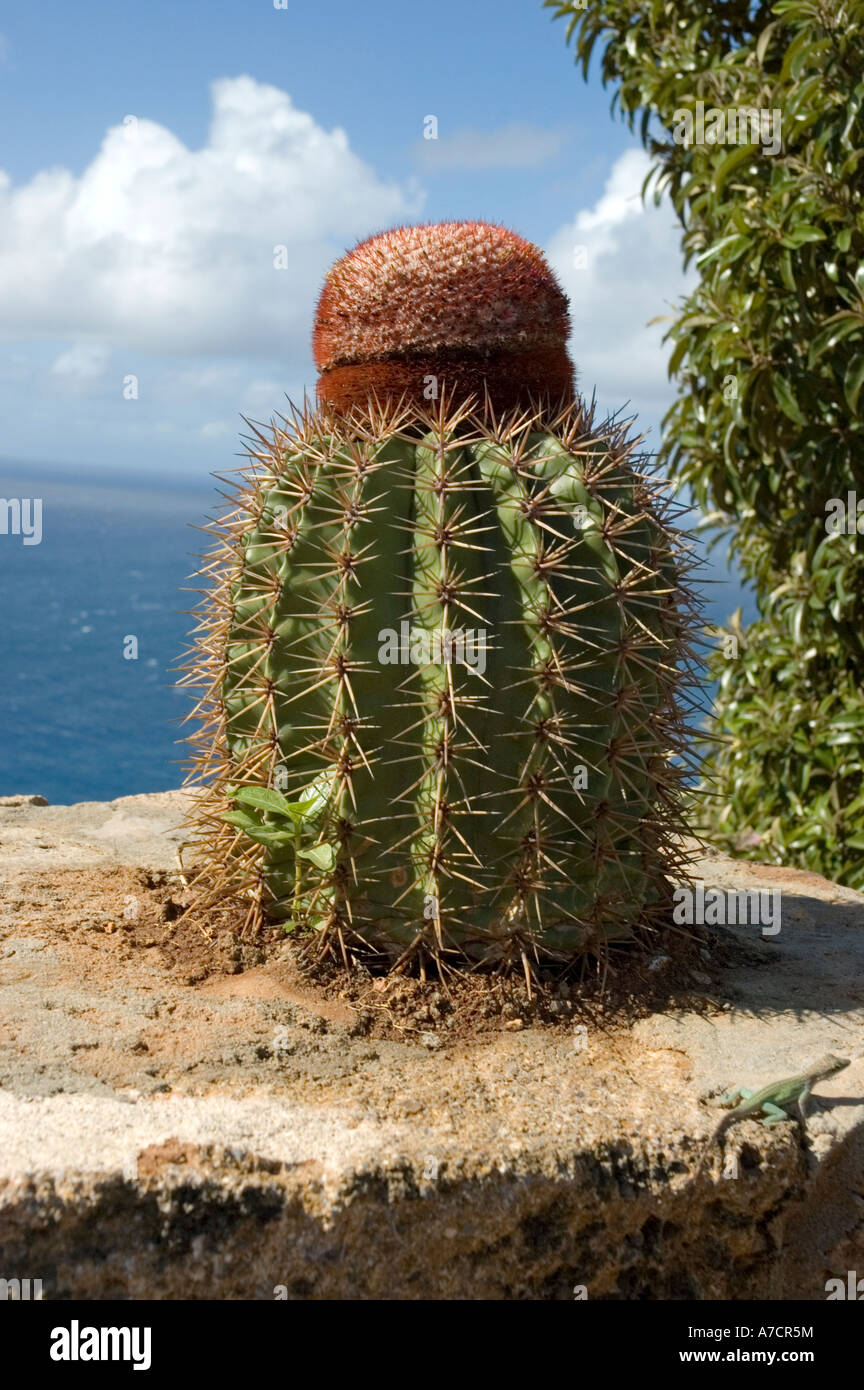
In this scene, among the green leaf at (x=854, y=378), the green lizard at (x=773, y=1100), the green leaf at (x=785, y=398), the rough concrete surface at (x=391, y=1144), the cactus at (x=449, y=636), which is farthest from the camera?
the green leaf at (x=785, y=398)

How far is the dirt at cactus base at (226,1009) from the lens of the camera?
224 cm

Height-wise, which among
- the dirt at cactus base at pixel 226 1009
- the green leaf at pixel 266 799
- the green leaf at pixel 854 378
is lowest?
the dirt at cactus base at pixel 226 1009

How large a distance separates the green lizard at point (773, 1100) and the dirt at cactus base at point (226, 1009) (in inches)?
11.4

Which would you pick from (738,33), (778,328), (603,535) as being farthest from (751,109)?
(603,535)

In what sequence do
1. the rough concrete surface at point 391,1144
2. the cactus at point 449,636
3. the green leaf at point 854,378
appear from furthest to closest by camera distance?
1. the green leaf at point 854,378
2. the cactus at point 449,636
3. the rough concrete surface at point 391,1144

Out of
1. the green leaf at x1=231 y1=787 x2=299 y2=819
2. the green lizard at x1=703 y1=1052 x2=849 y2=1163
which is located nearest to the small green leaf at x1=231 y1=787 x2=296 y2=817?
the green leaf at x1=231 y1=787 x2=299 y2=819

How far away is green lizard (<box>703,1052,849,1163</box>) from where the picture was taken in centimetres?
220

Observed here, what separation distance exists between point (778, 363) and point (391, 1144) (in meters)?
3.17

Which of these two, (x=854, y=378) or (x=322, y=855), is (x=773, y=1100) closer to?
(x=322, y=855)

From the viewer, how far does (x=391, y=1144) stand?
1990 millimetres

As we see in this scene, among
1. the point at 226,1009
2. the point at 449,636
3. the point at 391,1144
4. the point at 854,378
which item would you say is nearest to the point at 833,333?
the point at 854,378

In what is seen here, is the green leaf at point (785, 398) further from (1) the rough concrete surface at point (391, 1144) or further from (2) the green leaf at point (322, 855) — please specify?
(2) the green leaf at point (322, 855)

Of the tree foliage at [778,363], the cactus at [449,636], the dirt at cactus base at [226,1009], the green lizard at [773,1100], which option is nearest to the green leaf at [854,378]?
the tree foliage at [778,363]
